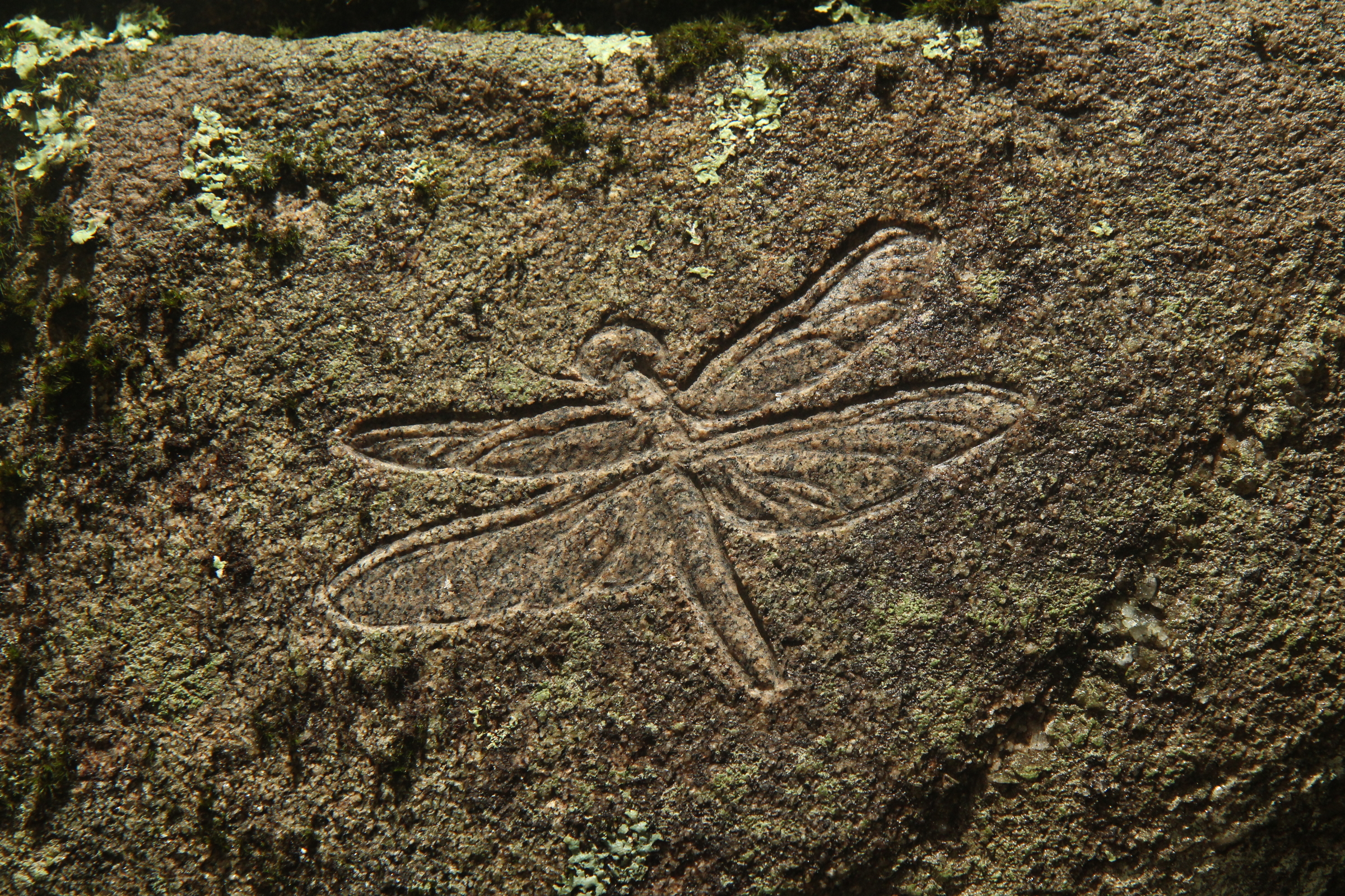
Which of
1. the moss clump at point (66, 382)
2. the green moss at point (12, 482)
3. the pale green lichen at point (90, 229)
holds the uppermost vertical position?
the pale green lichen at point (90, 229)

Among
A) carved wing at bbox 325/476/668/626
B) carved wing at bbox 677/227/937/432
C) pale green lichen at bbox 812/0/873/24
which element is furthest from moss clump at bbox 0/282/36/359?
pale green lichen at bbox 812/0/873/24

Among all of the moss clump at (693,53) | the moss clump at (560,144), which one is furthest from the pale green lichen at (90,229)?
the moss clump at (693,53)

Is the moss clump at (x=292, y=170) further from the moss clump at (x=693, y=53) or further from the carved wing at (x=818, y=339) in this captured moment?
the carved wing at (x=818, y=339)

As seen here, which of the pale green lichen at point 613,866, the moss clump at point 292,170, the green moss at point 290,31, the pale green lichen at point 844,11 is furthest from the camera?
the green moss at point 290,31

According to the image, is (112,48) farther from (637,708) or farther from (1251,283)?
(1251,283)

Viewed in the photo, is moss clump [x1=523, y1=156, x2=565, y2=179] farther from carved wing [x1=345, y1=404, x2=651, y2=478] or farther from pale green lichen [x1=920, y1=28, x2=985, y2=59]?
pale green lichen [x1=920, y1=28, x2=985, y2=59]

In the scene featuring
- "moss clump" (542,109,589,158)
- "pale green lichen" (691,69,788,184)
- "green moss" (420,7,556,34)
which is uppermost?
"green moss" (420,7,556,34)

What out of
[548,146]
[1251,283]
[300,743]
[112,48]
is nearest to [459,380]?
[548,146]

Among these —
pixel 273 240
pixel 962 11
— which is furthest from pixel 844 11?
pixel 273 240

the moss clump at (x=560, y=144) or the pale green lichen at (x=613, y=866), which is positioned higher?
the moss clump at (x=560, y=144)
